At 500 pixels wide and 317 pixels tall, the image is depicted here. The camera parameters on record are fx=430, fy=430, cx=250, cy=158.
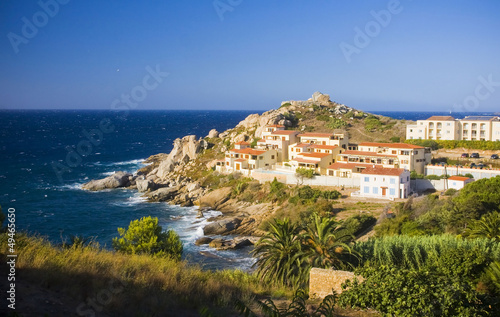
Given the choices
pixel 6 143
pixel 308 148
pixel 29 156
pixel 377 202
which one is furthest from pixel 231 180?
pixel 6 143

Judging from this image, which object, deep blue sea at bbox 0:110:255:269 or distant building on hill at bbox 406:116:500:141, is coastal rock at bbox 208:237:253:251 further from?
distant building on hill at bbox 406:116:500:141

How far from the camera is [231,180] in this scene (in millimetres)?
59156

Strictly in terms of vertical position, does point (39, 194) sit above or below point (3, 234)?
below

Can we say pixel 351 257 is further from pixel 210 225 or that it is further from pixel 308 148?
pixel 308 148

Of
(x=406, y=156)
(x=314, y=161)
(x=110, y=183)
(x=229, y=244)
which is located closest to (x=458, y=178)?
(x=406, y=156)

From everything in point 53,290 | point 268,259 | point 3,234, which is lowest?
point 268,259

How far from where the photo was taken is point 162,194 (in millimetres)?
58406

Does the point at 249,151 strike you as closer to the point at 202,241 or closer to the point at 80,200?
the point at 80,200

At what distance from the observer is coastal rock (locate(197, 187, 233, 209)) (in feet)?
177

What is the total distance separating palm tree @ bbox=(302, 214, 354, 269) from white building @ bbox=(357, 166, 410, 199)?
86.8ft

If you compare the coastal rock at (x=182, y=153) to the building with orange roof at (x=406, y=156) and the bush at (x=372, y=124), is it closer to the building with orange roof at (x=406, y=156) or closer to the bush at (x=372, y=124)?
the bush at (x=372, y=124)

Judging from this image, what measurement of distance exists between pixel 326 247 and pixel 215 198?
34.6 meters

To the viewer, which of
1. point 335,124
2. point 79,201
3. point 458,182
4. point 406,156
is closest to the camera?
point 458,182

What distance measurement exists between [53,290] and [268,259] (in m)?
12.5
